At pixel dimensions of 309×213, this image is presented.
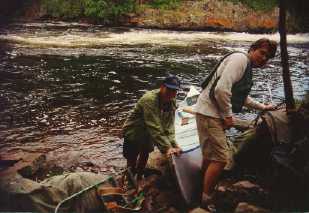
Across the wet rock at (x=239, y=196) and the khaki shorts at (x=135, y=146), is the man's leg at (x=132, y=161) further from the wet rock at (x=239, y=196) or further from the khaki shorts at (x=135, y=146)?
the wet rock at (x=239, y=196)

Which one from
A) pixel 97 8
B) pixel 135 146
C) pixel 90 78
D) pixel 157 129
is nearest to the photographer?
pixel 157 129

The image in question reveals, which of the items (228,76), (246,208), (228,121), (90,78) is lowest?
(246,208)

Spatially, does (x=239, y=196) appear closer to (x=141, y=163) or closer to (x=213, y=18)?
(x=141, y=163)

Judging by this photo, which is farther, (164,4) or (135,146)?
(164,4)

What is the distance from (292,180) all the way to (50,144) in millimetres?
3680

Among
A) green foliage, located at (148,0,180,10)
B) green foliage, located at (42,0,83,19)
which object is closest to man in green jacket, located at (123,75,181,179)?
green foliage, located at (42,0,83,19)

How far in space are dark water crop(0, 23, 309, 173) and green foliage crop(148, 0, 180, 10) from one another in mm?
Result: 3690

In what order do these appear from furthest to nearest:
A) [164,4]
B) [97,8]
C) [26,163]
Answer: [164,4], [97,8], [26,163]

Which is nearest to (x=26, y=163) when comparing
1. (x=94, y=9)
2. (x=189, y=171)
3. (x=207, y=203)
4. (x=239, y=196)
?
(x=189, y=171)

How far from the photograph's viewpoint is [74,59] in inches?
449

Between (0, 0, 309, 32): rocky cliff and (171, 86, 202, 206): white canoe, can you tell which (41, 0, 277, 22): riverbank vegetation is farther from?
(171, 86, 202, 206): white canoe

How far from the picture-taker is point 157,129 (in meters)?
3.76

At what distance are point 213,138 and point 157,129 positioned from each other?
55 cm

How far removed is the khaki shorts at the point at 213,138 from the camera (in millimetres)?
3457
